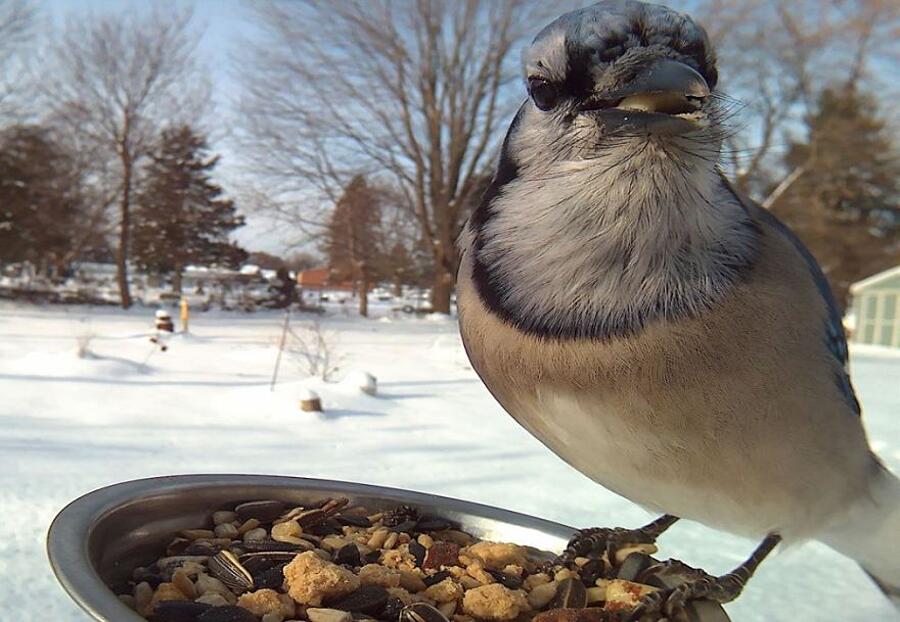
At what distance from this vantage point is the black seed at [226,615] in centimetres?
92

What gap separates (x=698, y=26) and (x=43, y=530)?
98.1 inches

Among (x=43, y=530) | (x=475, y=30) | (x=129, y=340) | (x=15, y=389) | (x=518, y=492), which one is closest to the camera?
(x=43, y=530)

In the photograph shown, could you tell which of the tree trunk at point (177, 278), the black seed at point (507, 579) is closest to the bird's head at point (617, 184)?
the black seed at point (507, 579)

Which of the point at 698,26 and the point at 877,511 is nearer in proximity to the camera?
the point at 698,26

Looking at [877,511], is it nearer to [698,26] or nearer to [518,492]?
[698,26]

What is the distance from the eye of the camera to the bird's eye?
1054 mm

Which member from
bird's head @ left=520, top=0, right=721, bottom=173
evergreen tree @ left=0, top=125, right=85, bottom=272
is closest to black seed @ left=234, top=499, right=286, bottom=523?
bird's head @ left=520, top=0, right=721, bottom=173

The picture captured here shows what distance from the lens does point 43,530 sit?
8.13 feet

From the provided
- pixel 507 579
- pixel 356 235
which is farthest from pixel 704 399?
pixel 356 235

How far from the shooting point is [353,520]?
1403mm

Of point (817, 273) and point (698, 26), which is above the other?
point (698, 26)

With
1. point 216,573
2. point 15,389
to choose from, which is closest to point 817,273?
point 216,573

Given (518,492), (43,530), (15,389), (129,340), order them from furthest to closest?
(129,340) < (15,389) < (518,492) < (43,530)

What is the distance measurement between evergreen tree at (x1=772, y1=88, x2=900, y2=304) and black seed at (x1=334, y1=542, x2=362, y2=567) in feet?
66.6
